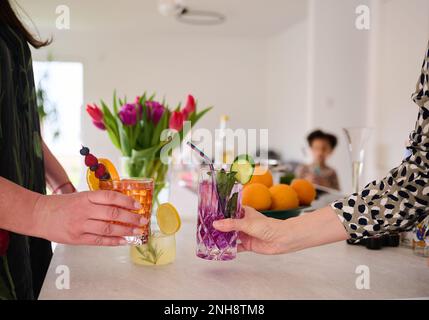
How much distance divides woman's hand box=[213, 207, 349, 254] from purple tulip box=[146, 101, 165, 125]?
2.09 feet

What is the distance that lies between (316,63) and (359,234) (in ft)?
13.4

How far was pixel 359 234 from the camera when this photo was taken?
91 cm

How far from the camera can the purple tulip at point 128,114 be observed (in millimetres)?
1433

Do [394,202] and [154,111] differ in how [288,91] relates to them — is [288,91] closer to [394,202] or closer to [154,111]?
[154,111]

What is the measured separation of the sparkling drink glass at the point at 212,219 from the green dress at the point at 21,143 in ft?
1.14

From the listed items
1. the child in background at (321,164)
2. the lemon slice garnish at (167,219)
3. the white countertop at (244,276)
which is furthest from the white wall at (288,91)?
the lemon slice garnish at (167,219)

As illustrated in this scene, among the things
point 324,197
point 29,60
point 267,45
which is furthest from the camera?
point 267,45

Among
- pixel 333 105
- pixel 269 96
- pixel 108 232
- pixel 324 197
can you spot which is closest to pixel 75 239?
pixel 108 232

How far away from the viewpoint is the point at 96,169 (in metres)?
0.87

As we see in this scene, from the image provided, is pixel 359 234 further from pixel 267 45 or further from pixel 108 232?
pixel 267 45

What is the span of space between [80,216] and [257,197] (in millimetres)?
611

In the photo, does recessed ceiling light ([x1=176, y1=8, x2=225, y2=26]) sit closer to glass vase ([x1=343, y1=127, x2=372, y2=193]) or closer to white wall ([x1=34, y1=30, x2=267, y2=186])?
white wall ([x1=34, y1=30, x2=267, y2=186])

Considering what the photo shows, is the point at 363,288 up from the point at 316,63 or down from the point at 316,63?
down

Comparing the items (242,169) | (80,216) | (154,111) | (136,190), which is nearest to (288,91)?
(154,111)
